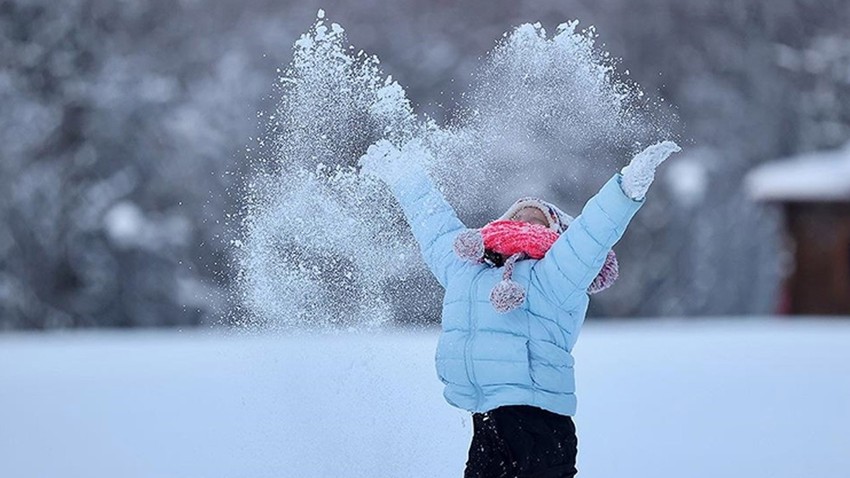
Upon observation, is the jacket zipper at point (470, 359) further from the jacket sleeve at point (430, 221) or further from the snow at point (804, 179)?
the snow at point (804, 179)

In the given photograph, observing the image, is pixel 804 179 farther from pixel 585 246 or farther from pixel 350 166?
pixel 585 246

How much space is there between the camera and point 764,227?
1950 centimetres

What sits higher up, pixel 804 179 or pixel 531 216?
pixel 804 179

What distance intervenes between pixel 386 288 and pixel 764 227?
601 inches

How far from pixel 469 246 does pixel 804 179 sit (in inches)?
620

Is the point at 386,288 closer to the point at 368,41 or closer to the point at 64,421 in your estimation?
the point at 64,421

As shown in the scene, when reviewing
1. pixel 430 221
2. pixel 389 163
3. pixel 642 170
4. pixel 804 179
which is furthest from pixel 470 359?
pixel 804 179

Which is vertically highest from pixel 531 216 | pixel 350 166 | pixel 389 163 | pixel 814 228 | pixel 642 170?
pixel 814 228

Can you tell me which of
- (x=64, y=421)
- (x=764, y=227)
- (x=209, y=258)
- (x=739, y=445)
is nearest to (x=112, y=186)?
(x=209, y=258)

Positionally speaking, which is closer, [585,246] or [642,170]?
[642,170]

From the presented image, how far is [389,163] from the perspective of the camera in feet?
13.6

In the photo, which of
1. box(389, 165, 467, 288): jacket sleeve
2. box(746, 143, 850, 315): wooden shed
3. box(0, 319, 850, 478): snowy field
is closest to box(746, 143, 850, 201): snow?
box(746, 143, 850, 315): wooden shed

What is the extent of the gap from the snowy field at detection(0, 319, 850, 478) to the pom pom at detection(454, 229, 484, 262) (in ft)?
3.06

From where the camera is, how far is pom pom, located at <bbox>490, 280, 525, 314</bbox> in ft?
11.4
